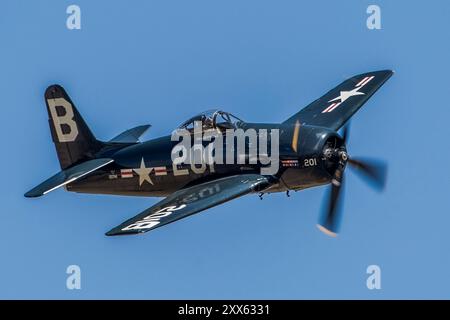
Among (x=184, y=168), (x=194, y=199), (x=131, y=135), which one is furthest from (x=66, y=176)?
(x=194, y=199)

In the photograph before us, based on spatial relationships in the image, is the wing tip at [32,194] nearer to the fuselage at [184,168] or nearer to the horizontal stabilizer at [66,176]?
the horizontal stabilizer at [66,176]

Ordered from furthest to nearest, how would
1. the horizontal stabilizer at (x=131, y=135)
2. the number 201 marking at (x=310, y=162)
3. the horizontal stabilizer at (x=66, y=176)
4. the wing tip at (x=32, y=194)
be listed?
the horizontal stabilizer at (x=131, y=135) < the horizontal stabilizer at (x=66, y=176) < the wing tip at (x=32, y=194) < the number 201 marking at (x=310, y=162)

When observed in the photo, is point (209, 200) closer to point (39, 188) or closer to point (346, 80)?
point (39, 188)

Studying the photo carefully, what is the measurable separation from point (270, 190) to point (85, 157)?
6.40 m

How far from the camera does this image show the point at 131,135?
35.7 m

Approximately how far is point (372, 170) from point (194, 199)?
5.16 m

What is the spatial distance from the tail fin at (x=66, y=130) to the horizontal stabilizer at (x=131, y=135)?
3.60 feet

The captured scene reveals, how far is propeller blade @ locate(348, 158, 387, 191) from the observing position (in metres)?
31.0

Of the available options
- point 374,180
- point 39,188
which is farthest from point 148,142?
point 374,180

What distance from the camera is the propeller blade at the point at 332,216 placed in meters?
31.0

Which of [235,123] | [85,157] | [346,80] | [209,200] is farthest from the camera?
[346,80]

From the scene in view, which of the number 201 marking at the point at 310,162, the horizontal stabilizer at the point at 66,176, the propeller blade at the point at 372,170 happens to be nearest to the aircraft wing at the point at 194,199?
the number 201 marking at the point at 310,162

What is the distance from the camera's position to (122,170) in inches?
Answer: 1283

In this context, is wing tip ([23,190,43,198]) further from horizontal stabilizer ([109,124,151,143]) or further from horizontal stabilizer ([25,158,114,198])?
horizontal stabilizer ([109,124,151,143])
